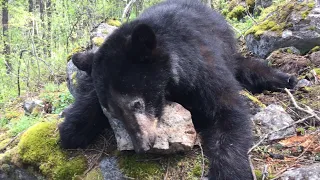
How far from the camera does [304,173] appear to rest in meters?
2.65

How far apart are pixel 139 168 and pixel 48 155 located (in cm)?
108

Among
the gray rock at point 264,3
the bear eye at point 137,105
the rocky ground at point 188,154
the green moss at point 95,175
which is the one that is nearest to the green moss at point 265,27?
the rocky ground at point 188,154

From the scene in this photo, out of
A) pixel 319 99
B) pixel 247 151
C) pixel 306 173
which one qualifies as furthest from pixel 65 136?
pixel 319 99

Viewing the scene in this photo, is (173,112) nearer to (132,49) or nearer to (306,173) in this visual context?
(132,49)

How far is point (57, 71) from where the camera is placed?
1287cm

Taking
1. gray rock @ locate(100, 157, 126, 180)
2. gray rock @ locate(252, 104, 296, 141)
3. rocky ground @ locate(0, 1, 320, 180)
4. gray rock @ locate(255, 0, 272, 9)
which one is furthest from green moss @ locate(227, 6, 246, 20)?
gray rock @ locate(100, 157, 126, 180)

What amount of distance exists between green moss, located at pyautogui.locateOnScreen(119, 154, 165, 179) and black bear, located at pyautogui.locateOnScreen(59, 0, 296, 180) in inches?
10.7

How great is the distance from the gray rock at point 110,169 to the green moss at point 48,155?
24cm

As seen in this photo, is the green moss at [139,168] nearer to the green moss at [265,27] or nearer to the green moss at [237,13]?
the green moss at [265,27]

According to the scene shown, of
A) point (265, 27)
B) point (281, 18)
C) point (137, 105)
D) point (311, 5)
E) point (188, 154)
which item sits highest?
point (311, 5)

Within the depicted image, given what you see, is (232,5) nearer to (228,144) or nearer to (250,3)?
(250,3)

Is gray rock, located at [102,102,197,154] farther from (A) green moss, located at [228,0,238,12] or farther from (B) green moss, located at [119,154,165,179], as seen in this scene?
(A) green moss, located at [228,0,238,12]

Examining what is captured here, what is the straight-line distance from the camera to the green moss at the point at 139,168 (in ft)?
10.1

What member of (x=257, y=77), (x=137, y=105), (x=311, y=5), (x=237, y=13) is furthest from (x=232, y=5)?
(x=137, y=105)
